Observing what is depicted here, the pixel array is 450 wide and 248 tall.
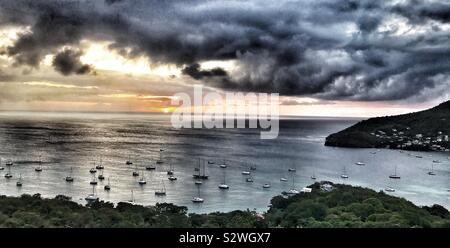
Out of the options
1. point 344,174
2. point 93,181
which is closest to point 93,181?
point 93,181

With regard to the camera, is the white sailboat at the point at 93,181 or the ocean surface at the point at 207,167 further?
the white sailboat at the point at 93,181

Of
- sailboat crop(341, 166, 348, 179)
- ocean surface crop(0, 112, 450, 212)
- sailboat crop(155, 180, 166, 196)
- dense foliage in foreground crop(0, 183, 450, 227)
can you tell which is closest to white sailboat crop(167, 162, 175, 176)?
ocean surface crop(0, 112, 450, 212)

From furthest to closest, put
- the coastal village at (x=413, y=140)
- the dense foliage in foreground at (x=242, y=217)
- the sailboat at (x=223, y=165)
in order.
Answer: the coastal village at (x=413, y=140) < the sailboat at (x=223, y=165) < the dense foliage in foreground at (x=242, y=217)

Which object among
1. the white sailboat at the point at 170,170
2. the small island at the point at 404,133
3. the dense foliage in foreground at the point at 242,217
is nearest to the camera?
the dense foliage in foreground at the point at 242,217

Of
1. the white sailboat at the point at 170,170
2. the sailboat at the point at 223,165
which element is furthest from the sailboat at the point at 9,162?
the sailboat at the point at 223,165

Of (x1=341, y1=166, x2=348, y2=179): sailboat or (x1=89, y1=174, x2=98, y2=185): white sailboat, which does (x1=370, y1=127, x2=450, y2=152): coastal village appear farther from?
(x1=89, y1=174, x2=98, y2=185): white sailboat

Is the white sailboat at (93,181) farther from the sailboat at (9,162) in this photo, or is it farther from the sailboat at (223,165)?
the sailboat at (223,165)

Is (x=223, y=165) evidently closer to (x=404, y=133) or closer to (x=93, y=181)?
(x=93, y=181)
